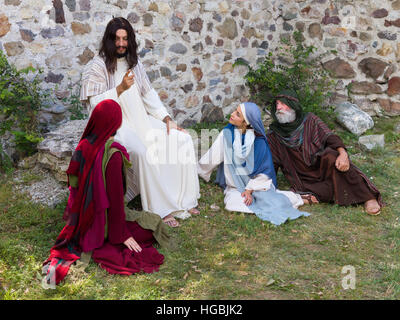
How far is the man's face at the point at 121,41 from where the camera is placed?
4.21 metres

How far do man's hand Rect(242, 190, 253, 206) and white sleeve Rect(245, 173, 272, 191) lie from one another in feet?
0.14

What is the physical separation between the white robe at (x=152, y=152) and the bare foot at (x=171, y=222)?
0.05 m

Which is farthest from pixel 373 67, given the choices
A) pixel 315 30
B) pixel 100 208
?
pixel 100 208

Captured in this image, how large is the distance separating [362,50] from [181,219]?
4.24 m

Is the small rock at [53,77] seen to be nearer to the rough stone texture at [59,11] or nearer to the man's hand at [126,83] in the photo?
the rough stone texture at [59,11]

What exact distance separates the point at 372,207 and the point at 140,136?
7.60ft

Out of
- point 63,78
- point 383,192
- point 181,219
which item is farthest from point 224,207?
point 63,78

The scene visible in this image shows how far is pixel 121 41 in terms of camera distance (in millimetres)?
4238

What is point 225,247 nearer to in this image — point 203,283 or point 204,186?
point 203,283

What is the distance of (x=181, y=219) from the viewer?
413 cm

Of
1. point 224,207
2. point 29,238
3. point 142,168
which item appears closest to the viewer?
point 29,238

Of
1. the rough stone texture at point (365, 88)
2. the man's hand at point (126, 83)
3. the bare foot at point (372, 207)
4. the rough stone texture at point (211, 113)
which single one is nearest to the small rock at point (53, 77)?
the man's hand at point (126, 83)

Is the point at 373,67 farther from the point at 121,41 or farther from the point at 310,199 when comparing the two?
the point at 121,41

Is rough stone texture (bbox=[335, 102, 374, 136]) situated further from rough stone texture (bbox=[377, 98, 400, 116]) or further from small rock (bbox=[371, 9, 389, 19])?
small rock (bbox=[371, 9, 389, 19])
